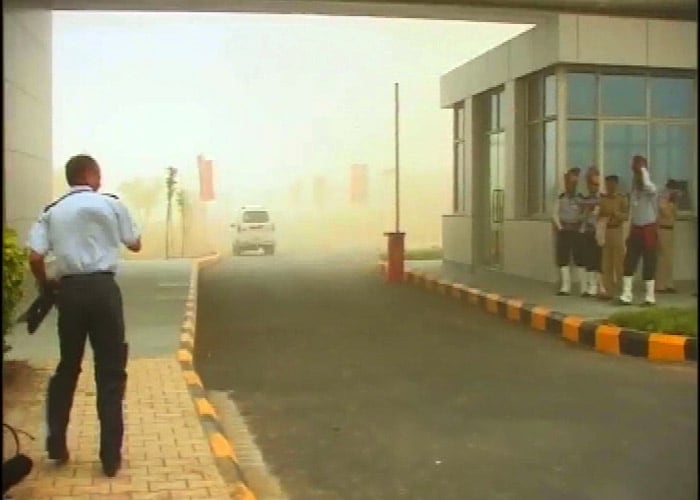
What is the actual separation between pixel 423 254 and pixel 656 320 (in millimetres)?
11620

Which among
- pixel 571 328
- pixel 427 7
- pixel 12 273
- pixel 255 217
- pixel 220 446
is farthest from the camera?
pixel 255 217

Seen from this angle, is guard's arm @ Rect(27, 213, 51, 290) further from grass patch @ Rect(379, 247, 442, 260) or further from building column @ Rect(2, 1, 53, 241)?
grass patch @ Rect(379, 247, 442, 260)

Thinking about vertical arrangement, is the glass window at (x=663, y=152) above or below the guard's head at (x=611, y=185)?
above

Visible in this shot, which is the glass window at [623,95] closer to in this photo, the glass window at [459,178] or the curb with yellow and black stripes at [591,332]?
the curb with yellow and black stripes at [591,332]

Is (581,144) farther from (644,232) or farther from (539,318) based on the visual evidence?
(539,318)

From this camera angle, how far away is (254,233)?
20.2 metres

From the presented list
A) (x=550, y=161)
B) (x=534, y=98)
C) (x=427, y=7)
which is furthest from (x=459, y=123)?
(x=427, y=7)

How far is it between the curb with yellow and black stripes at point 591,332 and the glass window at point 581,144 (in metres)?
2.02

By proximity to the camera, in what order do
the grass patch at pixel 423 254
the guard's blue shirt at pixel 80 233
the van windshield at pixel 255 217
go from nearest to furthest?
the guard's blue shirt at pixel 80 233 → the grass patch at pixel 423 254 → the van windshield at pixel 255 217

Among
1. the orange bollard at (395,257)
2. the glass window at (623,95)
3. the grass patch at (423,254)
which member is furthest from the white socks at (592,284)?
the grass patch at (423,254)

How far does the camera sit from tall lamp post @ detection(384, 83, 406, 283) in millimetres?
13953

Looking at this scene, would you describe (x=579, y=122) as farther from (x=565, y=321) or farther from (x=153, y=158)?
(x=153, y=158)

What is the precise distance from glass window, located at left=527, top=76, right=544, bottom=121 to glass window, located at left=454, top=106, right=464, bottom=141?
281 cm

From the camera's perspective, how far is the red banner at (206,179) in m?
11.3
